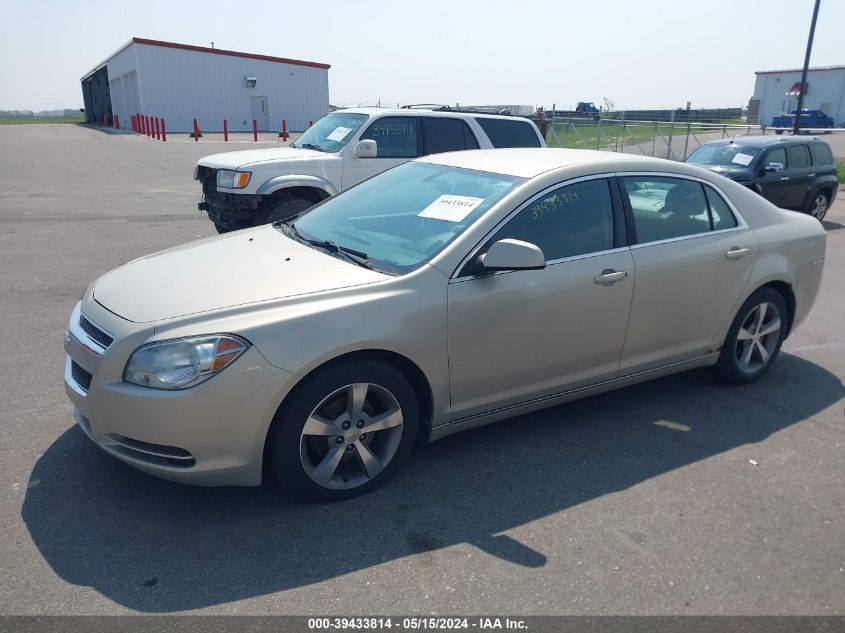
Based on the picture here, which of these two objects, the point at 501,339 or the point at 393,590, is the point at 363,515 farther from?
the point at 501,339

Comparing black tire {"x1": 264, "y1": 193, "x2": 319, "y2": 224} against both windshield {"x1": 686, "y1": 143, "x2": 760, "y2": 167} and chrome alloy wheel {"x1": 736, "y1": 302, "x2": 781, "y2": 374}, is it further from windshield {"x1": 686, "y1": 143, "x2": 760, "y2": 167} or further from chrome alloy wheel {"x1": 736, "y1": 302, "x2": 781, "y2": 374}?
windshield {"x1": 686, "y1": 143, "x2": 760, "y2": 167}

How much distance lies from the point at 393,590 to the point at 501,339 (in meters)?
1.40

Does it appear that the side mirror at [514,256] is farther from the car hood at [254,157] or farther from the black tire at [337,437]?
the car hood at [254,157]

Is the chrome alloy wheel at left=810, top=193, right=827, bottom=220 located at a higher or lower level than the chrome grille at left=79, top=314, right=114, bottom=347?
lower

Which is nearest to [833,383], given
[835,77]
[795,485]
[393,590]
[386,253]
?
[795,485]

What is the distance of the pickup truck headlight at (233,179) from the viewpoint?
315 inches

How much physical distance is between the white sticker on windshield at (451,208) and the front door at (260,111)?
4366cm

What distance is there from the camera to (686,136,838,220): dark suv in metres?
12.0

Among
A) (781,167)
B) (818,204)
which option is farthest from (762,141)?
(818,204)

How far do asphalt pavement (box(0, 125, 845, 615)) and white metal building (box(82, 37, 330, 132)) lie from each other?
4092 cm

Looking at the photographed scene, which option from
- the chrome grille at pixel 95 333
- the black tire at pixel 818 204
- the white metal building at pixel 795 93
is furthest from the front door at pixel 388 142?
the white metal building at pixel 795 93

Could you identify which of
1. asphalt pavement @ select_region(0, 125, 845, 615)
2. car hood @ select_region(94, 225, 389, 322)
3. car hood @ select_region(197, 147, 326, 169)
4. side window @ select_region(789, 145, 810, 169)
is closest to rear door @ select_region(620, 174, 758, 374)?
asphalt pavement @ select_region(0, 125, 845, 615)

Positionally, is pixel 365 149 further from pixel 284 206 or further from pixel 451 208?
pixel 451 208

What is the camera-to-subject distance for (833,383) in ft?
16.8
